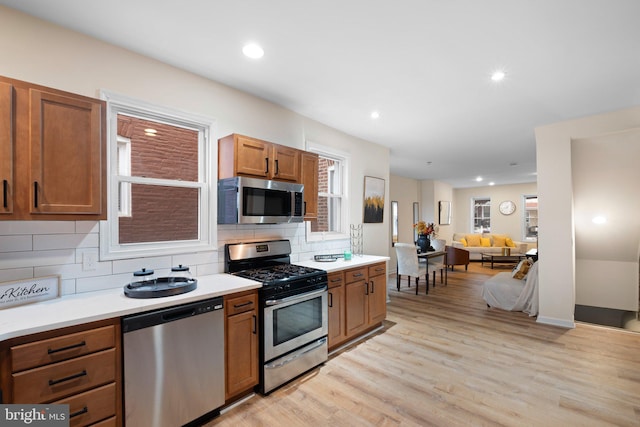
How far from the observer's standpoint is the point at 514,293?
4516mm

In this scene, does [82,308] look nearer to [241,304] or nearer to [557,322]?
[241,304]

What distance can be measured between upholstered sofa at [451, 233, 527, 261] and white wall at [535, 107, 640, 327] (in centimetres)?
503

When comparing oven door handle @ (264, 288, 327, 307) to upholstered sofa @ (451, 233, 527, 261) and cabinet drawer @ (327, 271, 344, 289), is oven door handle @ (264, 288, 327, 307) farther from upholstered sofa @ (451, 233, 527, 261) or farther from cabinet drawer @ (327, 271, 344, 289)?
upholstered sofa @ (451, 233, 527, 261)

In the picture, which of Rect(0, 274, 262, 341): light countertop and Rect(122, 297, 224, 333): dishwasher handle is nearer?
Rect(0, 274, 262, 341): light countertop

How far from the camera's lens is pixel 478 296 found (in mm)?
5355

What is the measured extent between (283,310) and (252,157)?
1411 mm

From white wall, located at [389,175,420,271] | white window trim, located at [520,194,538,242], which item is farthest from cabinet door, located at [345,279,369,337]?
white window trim, located at [520,194,538,242]

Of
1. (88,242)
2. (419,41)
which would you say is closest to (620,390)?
(419,41)

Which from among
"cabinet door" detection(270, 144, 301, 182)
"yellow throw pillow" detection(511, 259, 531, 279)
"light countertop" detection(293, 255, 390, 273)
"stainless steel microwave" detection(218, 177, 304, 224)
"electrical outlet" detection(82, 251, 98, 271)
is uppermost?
"cabinet door" detection(270, 144, 301, 182)

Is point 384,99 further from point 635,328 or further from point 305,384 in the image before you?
point 635,328

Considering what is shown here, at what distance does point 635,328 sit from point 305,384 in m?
4.44

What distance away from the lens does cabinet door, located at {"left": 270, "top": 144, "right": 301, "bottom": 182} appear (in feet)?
9.57

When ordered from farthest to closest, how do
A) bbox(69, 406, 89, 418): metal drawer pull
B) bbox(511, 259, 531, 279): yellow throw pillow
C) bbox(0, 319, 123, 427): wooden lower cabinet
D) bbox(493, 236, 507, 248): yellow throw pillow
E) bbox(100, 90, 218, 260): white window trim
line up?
bbox(493, 236, 507, 248): yellow throw pillow
bbox(511, 259, 531, 279): yellow throw pillow
bbox(100, 90, 218, 260): white window trim
bbox(69, 406, 89, 418): metal drawer pull
bbox(0, 319, 123, 427): wooden lower cabinet

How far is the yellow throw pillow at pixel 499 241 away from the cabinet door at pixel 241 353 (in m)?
9.25
